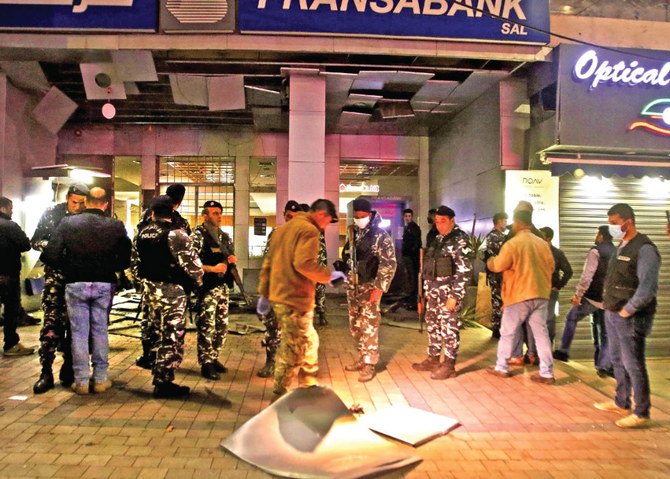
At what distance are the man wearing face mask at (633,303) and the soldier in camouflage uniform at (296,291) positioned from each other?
278cm

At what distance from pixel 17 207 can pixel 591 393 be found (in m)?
10.7

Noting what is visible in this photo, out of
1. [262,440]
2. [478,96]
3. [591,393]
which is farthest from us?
[478,96]

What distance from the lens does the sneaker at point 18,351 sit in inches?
270

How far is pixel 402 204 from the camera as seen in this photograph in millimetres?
13352

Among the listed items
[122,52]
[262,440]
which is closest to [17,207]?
[122,52]

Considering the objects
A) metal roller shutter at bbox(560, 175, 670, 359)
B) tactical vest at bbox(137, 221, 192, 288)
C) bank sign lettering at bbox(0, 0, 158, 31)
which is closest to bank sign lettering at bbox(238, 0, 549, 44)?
bank sign lettering at bbox(0, 0, 158, 31)

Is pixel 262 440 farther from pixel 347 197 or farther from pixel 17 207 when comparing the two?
pixel 347 197

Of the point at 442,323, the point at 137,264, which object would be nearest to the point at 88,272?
the point at 137,264

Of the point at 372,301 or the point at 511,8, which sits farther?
the point at 511,8

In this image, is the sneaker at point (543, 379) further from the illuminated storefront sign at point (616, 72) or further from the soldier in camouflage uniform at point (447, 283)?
the illuminated storefront sign at point (616, 72)

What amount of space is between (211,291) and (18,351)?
124 inches

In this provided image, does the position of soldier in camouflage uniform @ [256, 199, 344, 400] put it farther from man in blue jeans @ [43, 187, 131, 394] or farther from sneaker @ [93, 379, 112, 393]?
sneaker @ [93, 379, 112, 393]

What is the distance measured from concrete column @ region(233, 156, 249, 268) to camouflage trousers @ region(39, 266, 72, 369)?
8636mm

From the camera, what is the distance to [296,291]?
465 centimetres
